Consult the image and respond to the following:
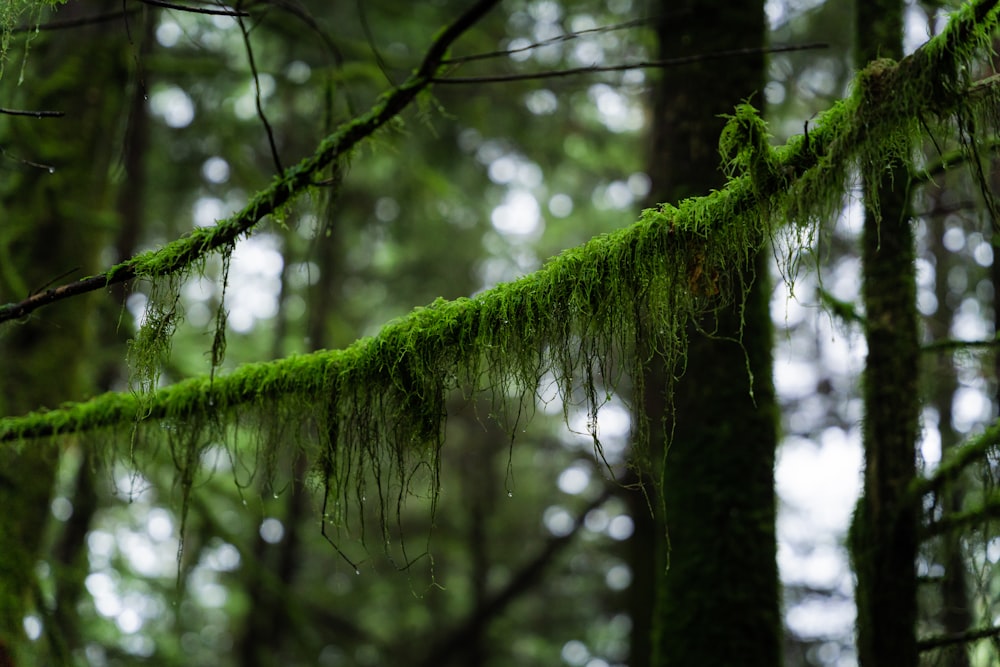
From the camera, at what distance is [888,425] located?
3.63 metres

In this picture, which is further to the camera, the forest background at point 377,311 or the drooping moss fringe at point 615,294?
the forest background at point 377,311

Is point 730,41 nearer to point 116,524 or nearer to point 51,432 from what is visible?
point 51,432

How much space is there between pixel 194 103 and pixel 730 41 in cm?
567

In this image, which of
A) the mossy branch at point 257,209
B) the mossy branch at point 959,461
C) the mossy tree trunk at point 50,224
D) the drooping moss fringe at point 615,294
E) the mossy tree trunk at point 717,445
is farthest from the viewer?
the mossy tree trunk at point 50,224

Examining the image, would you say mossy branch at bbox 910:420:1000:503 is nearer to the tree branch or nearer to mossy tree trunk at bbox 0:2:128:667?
the tree branch

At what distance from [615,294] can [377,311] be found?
10964 millimetres

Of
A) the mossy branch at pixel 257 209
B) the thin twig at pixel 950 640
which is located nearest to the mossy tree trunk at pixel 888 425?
the thin twig at pixel 950 640

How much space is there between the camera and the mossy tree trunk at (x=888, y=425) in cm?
347

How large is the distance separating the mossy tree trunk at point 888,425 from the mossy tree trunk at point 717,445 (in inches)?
17.5

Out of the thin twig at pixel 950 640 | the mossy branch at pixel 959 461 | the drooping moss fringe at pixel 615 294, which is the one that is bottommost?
the thin twig at pixel 950 640

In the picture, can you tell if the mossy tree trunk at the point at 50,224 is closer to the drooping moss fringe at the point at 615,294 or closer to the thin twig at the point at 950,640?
the drooping moss fringe at the point at 615,294

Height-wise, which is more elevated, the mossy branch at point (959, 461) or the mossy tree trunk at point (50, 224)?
the mossy tree trunk at point (50, 224)

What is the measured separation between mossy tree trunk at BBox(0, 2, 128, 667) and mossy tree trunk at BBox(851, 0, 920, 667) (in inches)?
155

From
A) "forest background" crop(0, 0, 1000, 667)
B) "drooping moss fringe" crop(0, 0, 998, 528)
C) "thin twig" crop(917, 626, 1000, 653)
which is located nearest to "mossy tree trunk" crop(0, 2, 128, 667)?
"forest background" crop(0, 0, 1000, 667)
